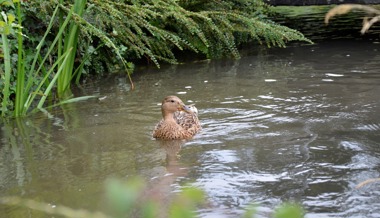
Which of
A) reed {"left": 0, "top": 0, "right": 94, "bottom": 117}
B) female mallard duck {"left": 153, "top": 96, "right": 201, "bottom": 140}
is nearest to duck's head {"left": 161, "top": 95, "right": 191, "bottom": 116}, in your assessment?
female mallard duck {"left": 153, "top": 96, "right": 201, "bottom": 140}

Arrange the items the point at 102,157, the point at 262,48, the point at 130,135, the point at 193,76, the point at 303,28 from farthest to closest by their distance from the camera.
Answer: the point at 303,28
the point at 262,48
the point at 193,76
the point at 130,135
the point at 102,157

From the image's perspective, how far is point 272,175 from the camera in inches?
175

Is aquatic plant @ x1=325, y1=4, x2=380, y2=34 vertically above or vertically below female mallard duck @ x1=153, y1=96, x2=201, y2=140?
above

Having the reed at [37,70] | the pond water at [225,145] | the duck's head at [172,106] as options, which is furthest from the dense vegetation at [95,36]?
the duck's head at [172,106]

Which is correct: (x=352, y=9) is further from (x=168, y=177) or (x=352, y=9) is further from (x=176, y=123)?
(x=176, y=123)

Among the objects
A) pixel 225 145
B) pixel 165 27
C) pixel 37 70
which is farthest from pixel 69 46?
pixel 165 27

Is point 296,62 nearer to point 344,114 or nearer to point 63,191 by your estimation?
point 344,114

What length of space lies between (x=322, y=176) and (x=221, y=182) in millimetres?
713

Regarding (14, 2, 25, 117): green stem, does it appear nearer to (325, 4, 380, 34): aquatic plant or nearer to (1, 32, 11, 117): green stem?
(1, 32, 11, 117): green stem

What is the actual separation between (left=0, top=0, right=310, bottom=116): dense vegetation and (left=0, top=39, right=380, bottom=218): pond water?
1.36 feet

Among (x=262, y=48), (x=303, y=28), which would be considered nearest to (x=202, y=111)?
(x=262, y=48)

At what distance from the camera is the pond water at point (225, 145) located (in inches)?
160

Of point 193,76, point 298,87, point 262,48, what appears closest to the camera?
point 298,87

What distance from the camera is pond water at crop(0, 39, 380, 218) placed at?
13.4 ft
